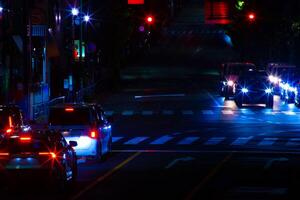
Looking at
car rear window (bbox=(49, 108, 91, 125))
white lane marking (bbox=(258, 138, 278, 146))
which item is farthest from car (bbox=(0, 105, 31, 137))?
white lane marking (bbox=(258, 138, 278, 146))

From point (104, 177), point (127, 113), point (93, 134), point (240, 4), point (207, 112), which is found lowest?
point (127, 113)

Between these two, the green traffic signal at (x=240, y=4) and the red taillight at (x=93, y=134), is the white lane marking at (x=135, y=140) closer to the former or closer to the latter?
the red taillight at (x=93, y=134)

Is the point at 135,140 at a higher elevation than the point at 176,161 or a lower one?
lower

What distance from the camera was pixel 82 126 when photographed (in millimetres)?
25406

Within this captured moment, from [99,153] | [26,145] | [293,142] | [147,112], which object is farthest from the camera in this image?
[147,112]

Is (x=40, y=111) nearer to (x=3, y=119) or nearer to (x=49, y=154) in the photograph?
(x=3, y=119)

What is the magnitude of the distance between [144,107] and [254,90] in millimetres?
6640

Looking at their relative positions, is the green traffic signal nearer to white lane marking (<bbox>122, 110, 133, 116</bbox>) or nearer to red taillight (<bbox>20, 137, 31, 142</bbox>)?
white lane marking (<bbox>122, 110, 133, 116</bbox>)

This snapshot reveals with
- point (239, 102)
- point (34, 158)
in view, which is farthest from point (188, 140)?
point (239, 102)

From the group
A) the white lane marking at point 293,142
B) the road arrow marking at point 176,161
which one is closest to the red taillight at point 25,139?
the road arrow marking at point 176,161

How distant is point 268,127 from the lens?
38562 mm

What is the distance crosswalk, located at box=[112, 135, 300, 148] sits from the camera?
3134cm

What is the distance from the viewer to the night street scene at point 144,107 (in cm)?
1880

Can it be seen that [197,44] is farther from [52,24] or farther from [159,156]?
[159,156]
